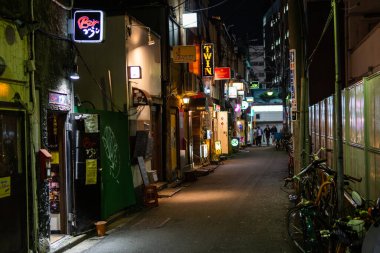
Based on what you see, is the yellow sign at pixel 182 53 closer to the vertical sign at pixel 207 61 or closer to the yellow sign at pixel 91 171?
the vertical sign at pixel 207 61

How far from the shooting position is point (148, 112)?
741 inches

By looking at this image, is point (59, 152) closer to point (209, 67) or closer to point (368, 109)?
point (368, 109)

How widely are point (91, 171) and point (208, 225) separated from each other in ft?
10.6

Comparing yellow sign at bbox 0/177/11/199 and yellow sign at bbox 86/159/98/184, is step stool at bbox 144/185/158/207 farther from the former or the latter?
yellow sign at bbox 0/177/11/199

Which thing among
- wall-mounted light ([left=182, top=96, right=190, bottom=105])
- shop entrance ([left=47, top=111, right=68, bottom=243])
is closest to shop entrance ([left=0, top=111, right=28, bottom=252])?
shop entrance ([left=47, top=111, right=68, bottom=243])

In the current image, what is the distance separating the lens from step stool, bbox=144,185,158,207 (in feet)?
50.5

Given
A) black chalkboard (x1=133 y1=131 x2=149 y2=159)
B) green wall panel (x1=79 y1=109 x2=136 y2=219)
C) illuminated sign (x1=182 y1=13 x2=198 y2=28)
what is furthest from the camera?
illuminated sign (x1=182 y1=13 x2=198 y2=28)

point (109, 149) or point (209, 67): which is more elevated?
point (209, 67)

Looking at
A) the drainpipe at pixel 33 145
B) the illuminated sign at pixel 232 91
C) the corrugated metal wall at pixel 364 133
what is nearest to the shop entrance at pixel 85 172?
the drainpipe at pixel 33 145

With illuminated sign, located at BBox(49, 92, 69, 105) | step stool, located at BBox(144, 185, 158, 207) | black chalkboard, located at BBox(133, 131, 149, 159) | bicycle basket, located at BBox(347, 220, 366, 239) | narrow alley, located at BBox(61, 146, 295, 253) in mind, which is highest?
illuminated sign, located at BBox(49, 92, 69, 105)

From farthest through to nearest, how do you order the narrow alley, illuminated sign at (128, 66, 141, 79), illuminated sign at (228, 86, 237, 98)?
illuminated sign at (228, 86, 237, 98), illuminated sign at (128, 66, 141, 79), the narrow alley

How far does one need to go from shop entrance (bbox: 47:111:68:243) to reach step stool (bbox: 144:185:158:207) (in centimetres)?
401

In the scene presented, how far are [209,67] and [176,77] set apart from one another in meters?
5.47

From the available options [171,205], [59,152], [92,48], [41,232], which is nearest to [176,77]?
[92,48]
